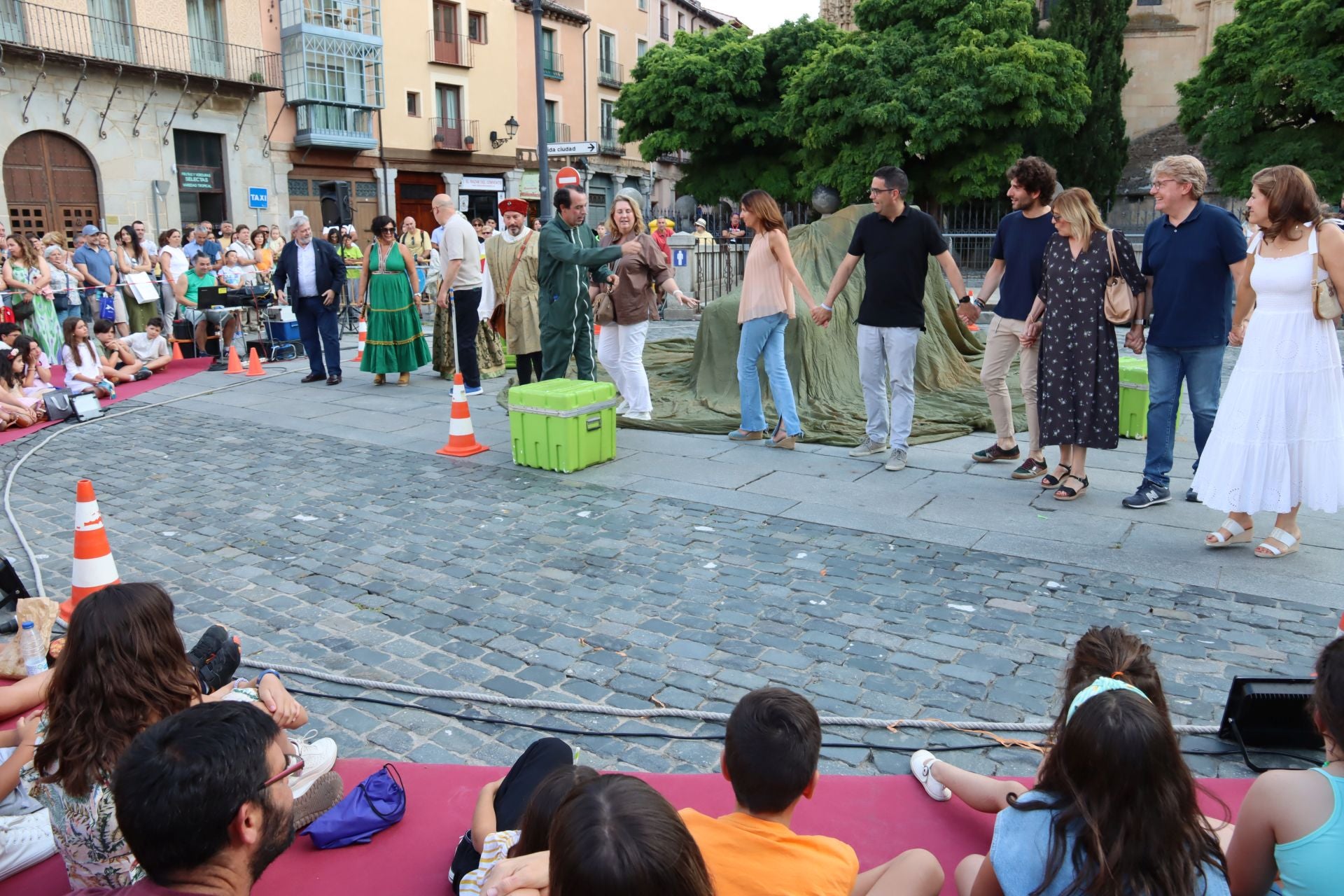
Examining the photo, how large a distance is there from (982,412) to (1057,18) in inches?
812

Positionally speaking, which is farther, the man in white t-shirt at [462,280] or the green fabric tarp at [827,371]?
the man in white t-shirt at [462,280]

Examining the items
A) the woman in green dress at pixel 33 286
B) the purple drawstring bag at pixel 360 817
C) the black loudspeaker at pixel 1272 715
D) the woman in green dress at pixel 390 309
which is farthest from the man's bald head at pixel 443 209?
the black loudspeaker at pixel 1272 715

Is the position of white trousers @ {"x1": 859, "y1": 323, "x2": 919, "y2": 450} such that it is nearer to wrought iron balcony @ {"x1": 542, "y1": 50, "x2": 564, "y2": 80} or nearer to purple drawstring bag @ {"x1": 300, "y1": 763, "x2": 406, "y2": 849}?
purple drawstring bag @ {"x1": 300, "y1": 763, "x2": 406, "y2": 849}

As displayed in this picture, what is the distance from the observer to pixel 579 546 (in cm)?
545

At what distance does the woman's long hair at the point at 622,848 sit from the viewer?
5.04 feet

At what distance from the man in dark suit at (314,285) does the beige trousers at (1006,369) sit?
7040 millimetres

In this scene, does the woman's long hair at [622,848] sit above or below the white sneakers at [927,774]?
above

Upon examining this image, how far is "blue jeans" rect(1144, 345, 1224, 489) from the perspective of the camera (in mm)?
5566

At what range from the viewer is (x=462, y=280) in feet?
32.1

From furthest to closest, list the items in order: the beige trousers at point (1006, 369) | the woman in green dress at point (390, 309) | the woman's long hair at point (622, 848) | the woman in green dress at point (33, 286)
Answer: the woman in green dress at point (33, 286), the woman in green dress at point (390, 309), the beige trousers at point (1006, 369), the woman's long hair at point (622, 848)

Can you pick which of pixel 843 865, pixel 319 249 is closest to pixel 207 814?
pixel 843 865

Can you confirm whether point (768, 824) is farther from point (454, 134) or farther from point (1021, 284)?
point (454, 134)

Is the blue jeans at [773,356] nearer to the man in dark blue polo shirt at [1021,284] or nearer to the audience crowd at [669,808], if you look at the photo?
the man in dark blue polo shirt at [1021,284]

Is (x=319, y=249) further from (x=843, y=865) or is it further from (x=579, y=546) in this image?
(x=843, y=865)
